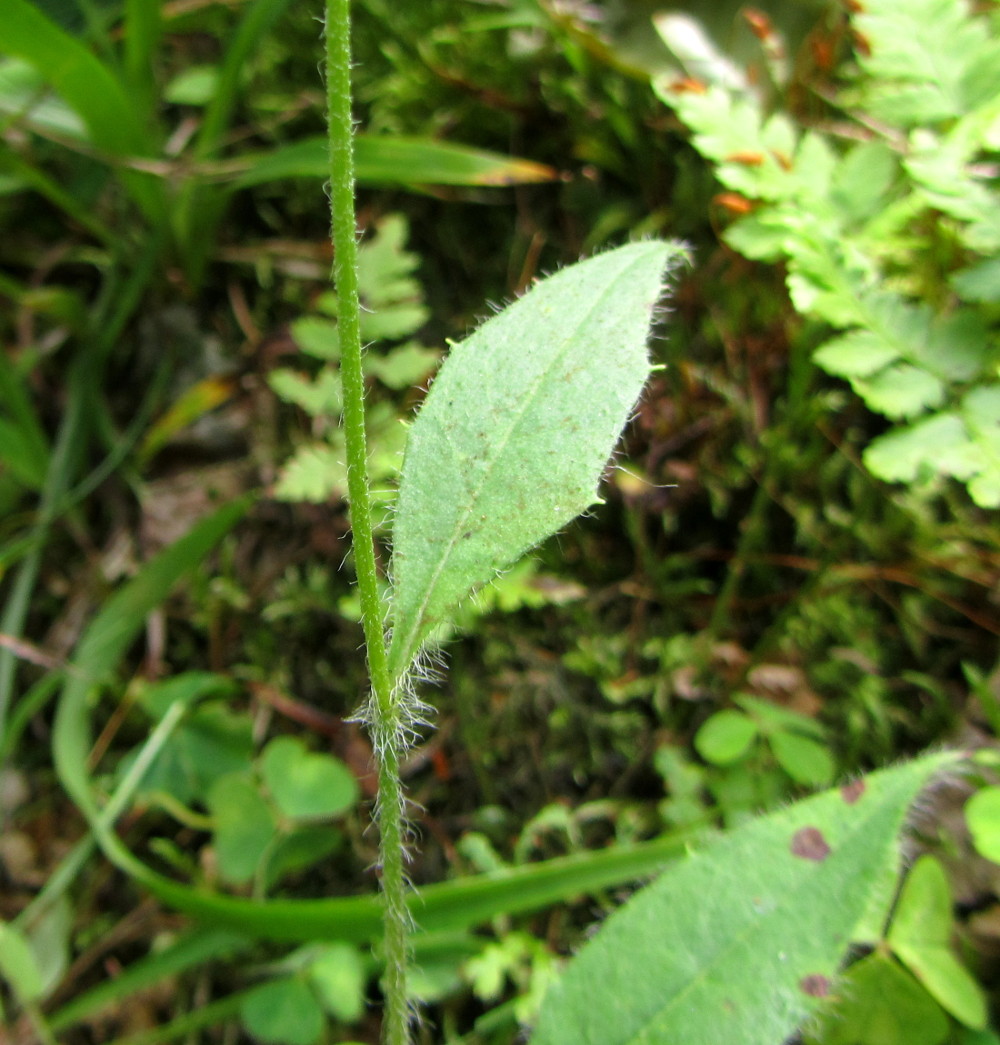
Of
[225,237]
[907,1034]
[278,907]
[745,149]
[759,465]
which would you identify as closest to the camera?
[907,1034]

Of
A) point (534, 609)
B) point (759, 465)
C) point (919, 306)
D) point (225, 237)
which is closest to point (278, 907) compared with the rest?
point (534, 609)

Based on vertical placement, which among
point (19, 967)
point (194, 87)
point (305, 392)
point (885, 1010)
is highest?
point (194, 87)

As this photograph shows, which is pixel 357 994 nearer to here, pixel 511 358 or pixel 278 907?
pixel 278 907

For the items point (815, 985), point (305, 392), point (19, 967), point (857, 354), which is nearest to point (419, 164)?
point (305, 392)

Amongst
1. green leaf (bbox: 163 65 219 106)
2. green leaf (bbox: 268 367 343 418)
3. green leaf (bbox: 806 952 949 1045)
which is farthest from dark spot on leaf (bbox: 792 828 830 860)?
green leaf (bbox: 163 65 219 106)

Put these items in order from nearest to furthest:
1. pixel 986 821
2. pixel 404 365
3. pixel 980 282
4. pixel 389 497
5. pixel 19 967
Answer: pixel 986 821, pixel 980 282, pixel 389 497, pixel 19 967, pixel 404 365

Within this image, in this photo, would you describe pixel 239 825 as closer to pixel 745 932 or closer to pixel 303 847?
pixel 303 847
